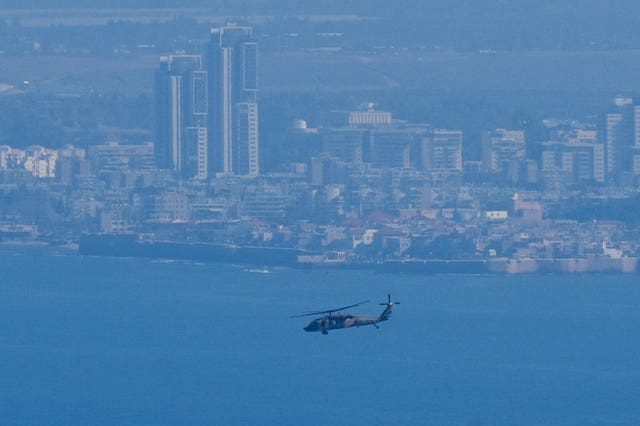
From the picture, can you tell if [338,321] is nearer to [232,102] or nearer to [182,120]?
[182,120]

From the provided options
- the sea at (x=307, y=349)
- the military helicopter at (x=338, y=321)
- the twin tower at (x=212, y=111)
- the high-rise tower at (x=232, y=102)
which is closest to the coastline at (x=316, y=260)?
the sea at (x=307, y=349)

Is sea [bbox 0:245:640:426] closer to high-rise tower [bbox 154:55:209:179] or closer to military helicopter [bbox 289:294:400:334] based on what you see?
military helicopter [bbox 289:294:400:334]

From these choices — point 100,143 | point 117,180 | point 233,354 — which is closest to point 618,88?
point 100,143

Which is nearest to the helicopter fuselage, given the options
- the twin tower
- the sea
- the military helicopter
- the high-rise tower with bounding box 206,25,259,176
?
the military helicopter

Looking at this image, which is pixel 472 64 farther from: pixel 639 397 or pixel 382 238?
pixel 639 397

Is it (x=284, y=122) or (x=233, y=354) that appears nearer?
(x=233, y=354)

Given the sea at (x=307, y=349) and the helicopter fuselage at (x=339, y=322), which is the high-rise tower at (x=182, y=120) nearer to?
the sea at (x=307, y=349)

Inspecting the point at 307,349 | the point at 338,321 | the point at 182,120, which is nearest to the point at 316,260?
the point at 307,349
